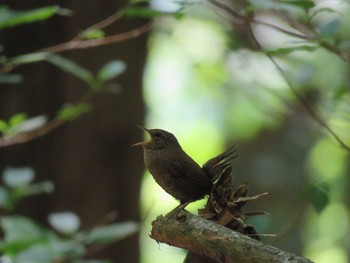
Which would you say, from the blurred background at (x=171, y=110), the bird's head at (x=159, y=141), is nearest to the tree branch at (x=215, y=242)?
the bird's head at (x=159, y=141)

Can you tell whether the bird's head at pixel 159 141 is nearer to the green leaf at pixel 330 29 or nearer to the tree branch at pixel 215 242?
the tree branch at pixel 215 242

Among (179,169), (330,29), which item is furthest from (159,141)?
(330,29)

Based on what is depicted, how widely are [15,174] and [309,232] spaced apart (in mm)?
5413

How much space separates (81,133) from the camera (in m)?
4.13

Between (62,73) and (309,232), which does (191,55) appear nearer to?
(309,232)

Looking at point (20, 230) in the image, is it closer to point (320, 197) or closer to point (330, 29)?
point (320, 197)

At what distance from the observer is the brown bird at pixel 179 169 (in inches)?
90.8

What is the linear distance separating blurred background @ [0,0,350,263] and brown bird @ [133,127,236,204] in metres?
0.29

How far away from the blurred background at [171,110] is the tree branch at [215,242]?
62 centimetres

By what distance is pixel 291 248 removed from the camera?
24.8ft

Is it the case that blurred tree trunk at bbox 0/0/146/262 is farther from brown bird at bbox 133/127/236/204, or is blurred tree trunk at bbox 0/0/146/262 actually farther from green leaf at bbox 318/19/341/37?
green leaf at bbox 318/19/341/37

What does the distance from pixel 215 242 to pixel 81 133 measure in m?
2.38

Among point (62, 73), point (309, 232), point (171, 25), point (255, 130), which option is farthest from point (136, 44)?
point (309, 232)

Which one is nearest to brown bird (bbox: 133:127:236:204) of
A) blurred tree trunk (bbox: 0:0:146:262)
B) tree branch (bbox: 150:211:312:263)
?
tree branch (bbox: 150:211:312:263)
